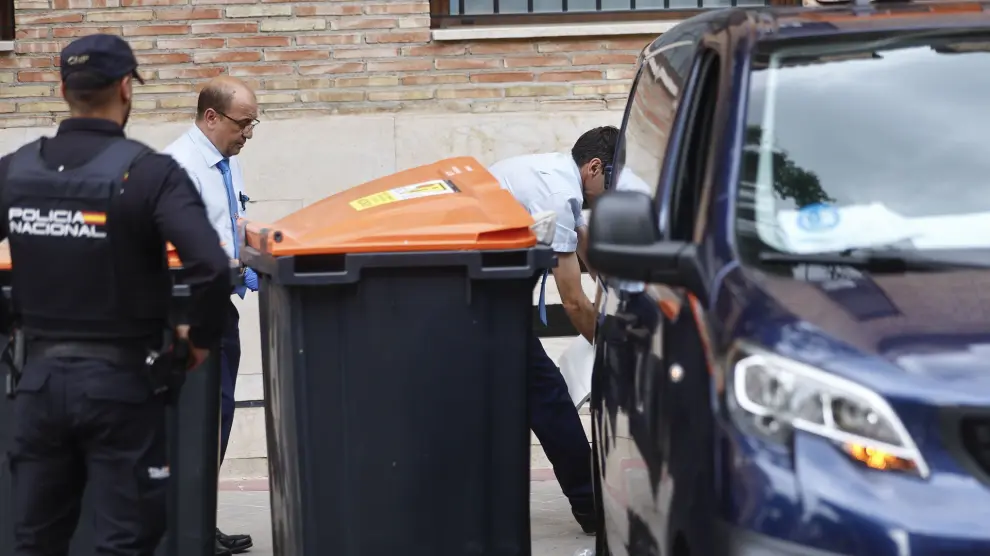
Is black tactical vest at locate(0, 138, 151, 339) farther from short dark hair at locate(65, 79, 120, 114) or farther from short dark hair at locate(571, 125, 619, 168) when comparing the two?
short dark hair at locate(571, 125, 619, 168)

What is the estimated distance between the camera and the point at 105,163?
3.93m

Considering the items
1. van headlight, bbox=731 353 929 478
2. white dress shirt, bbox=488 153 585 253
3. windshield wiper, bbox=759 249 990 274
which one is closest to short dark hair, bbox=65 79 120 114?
windshield wiper, bbox=759 249 990 274

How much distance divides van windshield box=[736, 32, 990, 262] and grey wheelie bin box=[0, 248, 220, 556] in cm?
208

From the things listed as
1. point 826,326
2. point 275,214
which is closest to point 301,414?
point 826,326

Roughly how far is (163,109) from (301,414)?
4830 mm

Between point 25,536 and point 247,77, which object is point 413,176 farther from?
point 247,77

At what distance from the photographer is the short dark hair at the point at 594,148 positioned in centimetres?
611

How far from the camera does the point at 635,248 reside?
3475 mm

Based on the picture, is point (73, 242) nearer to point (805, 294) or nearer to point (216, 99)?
point (805, 294)

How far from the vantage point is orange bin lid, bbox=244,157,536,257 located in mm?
4406

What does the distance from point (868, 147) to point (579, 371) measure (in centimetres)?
294

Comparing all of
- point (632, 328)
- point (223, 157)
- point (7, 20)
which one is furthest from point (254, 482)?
point (632, 328)

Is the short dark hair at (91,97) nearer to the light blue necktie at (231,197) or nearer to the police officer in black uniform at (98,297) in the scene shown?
the police officer in black uniform at (98,297)

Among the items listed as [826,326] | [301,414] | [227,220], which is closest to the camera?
[826,326]
